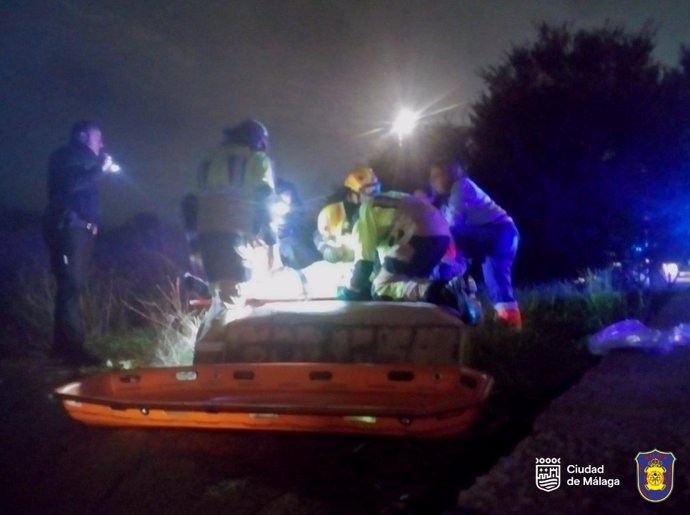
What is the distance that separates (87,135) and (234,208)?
2.04 metres

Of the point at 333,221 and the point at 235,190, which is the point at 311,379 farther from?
the point at 333,221

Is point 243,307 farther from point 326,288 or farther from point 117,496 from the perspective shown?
point 326,288

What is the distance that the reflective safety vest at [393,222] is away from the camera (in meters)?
6.44

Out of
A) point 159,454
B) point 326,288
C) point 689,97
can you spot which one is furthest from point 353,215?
point 689,97

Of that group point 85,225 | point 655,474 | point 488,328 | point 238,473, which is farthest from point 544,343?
point 85,225

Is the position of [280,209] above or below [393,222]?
above

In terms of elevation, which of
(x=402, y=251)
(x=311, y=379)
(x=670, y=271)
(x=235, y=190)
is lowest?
(x=311, y=379)

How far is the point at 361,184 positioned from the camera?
27.5 feet

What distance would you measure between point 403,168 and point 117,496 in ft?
13.2

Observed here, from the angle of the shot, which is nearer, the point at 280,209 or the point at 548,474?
the point at 548,474

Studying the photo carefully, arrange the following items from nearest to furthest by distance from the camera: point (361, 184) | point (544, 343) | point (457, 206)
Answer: point (544, 343), point (457, 206), point (361, 184)

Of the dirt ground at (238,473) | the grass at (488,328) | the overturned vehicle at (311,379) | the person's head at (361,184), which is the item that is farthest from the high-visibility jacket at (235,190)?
the dirt ground at (238,473)

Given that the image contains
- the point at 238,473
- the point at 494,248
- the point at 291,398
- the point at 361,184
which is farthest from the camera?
the point at 361,184

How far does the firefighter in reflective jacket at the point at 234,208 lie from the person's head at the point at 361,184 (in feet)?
4.71
